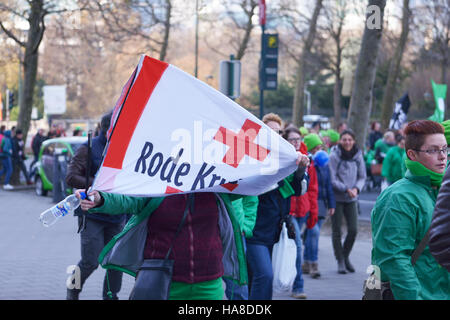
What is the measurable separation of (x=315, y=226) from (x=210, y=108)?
206 inches

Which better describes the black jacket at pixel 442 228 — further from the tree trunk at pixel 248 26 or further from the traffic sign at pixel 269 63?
the tree trunk at pixel 248 26

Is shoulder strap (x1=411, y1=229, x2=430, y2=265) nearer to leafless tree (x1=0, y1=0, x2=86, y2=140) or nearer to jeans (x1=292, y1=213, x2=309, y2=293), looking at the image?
jeans (x1=292, y1=213, x2=309, y2=293)

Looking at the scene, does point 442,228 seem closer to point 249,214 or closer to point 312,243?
point 249,214

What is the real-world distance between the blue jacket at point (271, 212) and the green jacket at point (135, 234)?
6.08 feet

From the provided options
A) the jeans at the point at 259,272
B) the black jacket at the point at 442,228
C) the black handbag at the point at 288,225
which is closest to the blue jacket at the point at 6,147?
the black handbag at the point at 288,225

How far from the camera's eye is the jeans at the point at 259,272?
5984mm

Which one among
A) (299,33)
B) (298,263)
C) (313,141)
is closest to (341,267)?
(313,141)

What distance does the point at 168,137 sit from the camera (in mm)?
4062

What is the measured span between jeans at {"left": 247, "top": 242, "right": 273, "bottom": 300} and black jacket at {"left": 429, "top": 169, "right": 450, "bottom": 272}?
365 cm

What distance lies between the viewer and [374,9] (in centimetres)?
1291

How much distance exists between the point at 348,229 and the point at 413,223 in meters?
6.03

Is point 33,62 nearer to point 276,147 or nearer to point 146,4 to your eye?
point 146,4

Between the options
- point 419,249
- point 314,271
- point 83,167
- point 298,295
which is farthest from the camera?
point 314,271

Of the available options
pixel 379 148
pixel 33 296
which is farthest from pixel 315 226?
pixel 379 148
